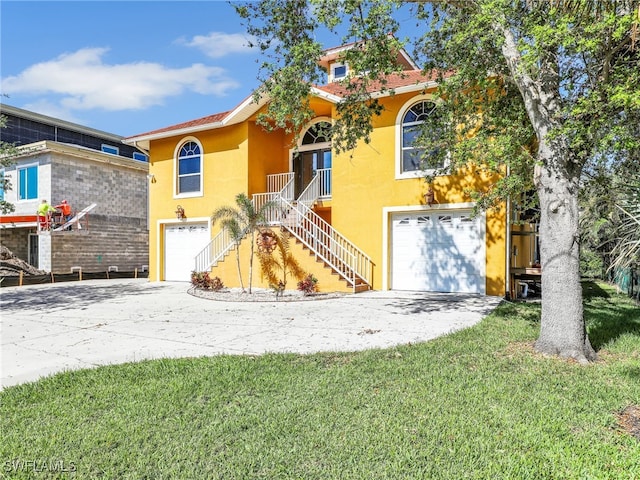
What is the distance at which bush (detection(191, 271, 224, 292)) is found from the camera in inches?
512

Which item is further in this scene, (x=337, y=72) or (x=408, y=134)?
(x=337, y=72)

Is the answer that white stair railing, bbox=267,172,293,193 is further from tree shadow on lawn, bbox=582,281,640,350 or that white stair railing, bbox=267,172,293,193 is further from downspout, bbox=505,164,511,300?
tree shadow on lawn, bbox=582,281,640,350

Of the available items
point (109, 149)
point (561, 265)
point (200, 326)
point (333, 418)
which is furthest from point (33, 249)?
point (561, 265)

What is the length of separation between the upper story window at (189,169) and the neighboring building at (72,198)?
18.2 feet

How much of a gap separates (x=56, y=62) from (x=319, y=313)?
35.3 feet

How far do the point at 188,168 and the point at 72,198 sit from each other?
665 centimetres

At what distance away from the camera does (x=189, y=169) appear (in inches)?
662

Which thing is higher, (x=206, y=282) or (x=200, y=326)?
(x=206, y=282)

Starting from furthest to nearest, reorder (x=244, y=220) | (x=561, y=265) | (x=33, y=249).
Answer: (x=33, y=249) → (x=244, y=220) → (x=561, y=265)

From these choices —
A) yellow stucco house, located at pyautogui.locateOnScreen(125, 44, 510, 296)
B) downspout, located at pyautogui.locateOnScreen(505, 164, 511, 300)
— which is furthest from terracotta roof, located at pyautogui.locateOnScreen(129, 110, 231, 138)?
downspout, located at pyautogui.locateOnScreen(505, 164, 511, 300)

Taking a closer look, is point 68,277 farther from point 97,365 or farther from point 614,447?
point 614,447

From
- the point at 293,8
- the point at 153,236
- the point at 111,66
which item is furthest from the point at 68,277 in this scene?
the point at 293,8

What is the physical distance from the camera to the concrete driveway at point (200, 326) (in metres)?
5.81

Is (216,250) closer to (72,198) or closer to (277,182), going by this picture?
(277,182)
